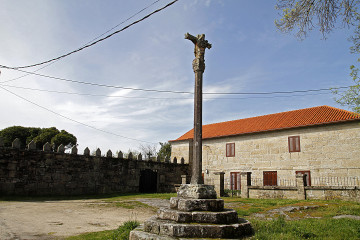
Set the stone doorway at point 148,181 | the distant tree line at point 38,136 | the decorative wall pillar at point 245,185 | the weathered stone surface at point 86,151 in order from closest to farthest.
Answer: the decorative wall pillar at point 245,185, the weathered stone surface at point 86,151, the stone doorway at point 148,181, the distant tree line at point 38,136

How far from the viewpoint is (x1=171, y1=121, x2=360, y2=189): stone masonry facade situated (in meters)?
16.4

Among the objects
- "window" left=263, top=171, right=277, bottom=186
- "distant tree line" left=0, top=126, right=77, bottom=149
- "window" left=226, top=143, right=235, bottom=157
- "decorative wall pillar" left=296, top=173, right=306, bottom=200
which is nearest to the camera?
"decorative wall pillar" left=296, top=173, right=306, bottom=200

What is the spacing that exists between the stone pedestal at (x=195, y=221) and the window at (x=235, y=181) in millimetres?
16615

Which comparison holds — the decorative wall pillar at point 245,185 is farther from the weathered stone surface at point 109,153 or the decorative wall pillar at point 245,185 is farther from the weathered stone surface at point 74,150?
the weathered stone surface at point 74,150

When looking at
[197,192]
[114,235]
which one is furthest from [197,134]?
[114,235]

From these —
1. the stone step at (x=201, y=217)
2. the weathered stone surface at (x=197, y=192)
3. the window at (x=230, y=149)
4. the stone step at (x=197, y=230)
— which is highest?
the window at (x=230, y=149)

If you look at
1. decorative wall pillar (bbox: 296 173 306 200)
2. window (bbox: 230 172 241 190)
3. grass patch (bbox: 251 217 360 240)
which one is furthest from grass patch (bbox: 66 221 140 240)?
window (bbox: 230 172 241 190)

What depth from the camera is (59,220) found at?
7.82 m

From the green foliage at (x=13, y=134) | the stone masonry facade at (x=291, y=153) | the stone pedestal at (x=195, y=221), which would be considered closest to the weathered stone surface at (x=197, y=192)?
the stone pedestal at (x=195, y=221)

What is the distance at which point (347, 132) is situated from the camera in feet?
54.6

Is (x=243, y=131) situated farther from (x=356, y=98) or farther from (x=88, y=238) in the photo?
(x=88, y=238)

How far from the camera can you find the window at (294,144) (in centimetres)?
1869

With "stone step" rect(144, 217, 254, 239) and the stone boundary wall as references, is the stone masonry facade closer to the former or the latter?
the stone boundary wall

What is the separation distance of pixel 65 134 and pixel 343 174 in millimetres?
34208
